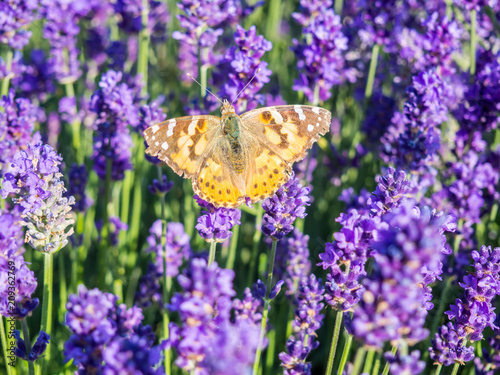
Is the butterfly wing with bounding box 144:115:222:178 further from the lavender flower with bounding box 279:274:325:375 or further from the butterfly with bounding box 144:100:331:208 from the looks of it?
the lavender flower with bounding box 279:274:325:375

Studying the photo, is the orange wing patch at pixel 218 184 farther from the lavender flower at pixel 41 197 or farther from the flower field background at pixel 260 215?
the lavender flower at pixel 41 197

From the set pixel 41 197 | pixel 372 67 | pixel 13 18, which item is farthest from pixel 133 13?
pixel 41 197

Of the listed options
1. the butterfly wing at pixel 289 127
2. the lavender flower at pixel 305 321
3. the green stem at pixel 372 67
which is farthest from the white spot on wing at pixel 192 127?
the green stem at pixel 372 67

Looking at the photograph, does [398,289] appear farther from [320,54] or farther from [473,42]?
[473,42]

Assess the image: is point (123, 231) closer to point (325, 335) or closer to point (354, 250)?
point (325, 335)

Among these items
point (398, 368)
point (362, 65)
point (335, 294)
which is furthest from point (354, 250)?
point (362, 65)

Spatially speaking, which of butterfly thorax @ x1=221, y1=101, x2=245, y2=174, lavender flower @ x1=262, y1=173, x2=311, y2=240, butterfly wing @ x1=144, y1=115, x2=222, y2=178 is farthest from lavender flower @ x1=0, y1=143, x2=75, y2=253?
butterfly thorax @ x1=221, y1=101, x2=245, y2=174
